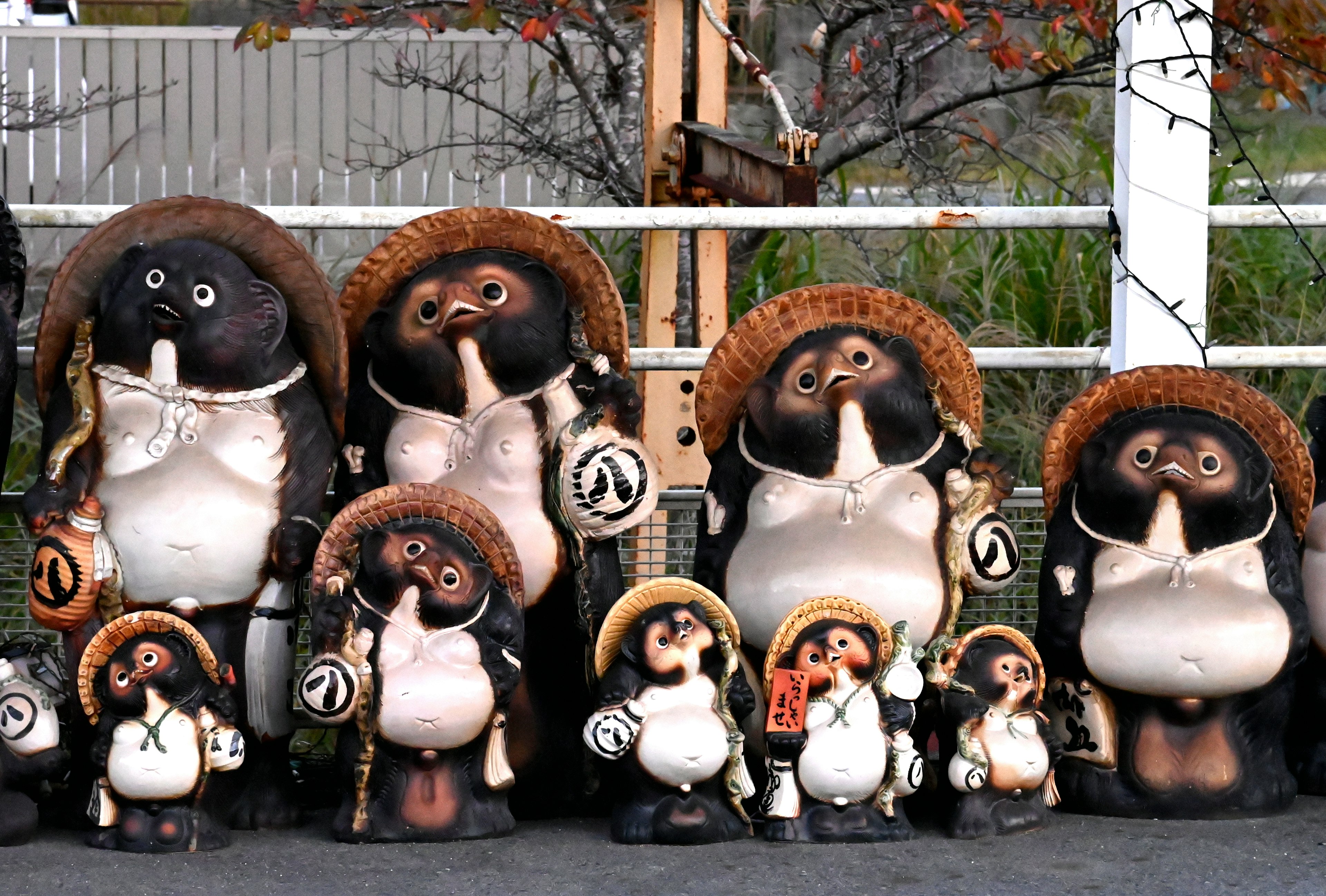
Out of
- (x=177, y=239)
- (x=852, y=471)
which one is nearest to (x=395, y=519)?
(x=177, y=239)

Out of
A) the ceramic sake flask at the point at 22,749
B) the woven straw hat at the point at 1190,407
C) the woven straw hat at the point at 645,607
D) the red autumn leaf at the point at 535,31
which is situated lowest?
the ceramic sake flask at the point at 22,749

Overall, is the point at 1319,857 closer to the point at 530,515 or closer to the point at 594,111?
the point at 530,515

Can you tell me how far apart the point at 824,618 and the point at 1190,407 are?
67cm

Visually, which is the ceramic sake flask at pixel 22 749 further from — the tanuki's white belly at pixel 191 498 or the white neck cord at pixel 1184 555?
the white neck cord at pixel 1184 555

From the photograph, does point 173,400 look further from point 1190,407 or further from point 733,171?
point 1190,407

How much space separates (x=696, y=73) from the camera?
370 cm

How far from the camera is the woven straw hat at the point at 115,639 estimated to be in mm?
2254

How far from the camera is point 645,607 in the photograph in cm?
232

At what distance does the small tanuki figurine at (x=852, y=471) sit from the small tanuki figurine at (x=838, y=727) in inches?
3.6

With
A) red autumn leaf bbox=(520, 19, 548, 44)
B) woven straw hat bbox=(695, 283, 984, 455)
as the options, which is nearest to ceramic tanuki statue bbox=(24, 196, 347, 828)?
woven straw hat bbox=(695, 283, 984, 455)

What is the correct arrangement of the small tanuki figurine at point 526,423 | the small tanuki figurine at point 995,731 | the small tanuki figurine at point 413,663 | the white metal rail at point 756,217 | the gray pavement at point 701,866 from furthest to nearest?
the white metal rail at point 756,217 → the small tanuki figurine at point 526,423 → the small tanuki figurine at point 995,731 → the small tanuki figurine at point 413,663 → the gray pavement at point 701,866

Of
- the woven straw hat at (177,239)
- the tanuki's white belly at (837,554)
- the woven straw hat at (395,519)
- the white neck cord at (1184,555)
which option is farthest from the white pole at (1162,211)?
the woven straw hat at (177,239)

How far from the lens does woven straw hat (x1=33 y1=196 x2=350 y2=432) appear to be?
2.45 m

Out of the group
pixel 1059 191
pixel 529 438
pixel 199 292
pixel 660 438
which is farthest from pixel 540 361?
pixel 1059 191
